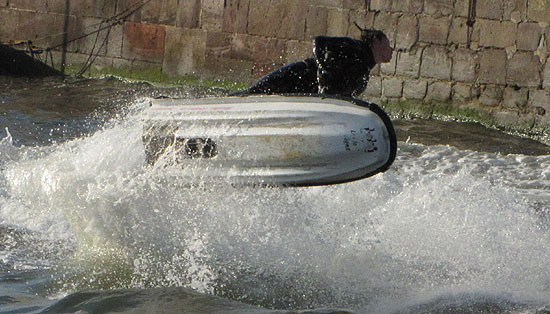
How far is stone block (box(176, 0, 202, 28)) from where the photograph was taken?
44.3 feet

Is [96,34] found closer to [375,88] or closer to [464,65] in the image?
[375,88]

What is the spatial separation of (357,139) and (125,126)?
1.65m

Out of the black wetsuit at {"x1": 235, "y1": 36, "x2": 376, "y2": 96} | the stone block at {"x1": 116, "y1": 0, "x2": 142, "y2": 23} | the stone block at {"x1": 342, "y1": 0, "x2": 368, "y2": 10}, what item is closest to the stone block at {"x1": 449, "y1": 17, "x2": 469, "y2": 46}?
the stone block at {"x1": 342, "y1": 0, "x2": 368, "y2": 10}

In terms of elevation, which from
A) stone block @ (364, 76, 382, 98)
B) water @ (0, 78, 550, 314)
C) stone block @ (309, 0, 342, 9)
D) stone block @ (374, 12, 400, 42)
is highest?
stone block @ (309, 0, 342, 9)

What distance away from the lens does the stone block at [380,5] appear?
1251cm

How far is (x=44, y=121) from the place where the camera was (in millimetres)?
10414

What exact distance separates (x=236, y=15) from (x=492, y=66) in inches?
149

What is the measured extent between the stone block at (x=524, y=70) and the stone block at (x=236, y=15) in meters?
3.85

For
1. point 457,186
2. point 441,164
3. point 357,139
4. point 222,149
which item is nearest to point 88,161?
point 222,149

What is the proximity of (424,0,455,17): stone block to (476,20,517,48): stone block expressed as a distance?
421 millimetres

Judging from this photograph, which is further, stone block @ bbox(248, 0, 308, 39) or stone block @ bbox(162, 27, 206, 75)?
stone block @ bbox(162, 27, 206, 75)

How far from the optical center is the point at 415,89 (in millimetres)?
12430

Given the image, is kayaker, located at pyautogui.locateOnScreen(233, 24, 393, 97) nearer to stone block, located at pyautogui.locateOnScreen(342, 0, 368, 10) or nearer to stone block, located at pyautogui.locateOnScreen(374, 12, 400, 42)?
stone block, located at pyautogui.locateOnScreen(374, 12, 400, 42)

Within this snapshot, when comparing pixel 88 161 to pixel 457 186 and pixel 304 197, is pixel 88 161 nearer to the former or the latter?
pixel 304 197
